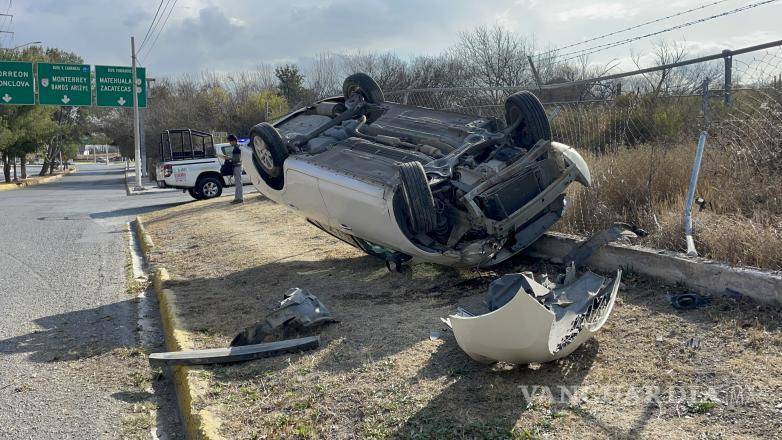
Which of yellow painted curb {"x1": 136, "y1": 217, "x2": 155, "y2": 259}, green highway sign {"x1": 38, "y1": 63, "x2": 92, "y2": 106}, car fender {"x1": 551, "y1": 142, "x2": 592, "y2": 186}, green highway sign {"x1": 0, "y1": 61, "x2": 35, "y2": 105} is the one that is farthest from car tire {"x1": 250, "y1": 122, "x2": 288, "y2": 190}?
green highway sign {"x1": 0, "y1": 61, "x2": 35, "y2": 105}

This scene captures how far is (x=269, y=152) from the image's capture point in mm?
7598

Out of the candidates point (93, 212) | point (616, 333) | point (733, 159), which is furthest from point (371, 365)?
point (93, 212)

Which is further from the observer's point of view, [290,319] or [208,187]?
[208,187]

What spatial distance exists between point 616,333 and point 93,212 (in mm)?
16633

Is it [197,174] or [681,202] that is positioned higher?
[681,202]

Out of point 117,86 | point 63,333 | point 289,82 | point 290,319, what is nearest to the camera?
point 290,319

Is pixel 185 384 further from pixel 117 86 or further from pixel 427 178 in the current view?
pixel 117 86

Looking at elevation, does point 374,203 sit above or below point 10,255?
above

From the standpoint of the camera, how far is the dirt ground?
135 inches

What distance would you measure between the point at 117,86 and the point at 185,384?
98.8 ft

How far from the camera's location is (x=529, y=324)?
360 centimetres

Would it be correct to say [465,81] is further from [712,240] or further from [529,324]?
[529,324]

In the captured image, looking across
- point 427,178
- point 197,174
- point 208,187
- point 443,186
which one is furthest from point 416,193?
point 208,187

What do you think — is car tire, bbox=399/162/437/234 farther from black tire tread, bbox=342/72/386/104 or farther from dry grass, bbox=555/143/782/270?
black tire tread, bbox=342/72/386/104
